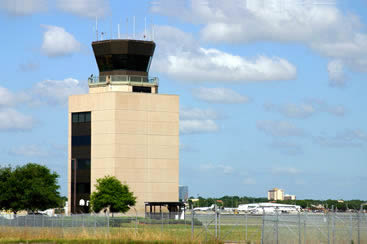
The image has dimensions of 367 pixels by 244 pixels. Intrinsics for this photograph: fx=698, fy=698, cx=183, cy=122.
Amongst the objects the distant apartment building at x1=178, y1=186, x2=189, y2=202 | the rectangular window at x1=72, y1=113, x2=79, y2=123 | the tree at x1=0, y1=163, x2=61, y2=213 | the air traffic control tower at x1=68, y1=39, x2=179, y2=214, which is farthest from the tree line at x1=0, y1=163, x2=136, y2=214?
the distant apartment building at x1=178, y1=186, x2=189, y2=202

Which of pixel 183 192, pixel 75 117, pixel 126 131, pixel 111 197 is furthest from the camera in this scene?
pixel 183 192

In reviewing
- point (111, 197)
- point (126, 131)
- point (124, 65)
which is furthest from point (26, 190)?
point (124, 65)

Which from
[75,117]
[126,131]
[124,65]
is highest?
[124,65]

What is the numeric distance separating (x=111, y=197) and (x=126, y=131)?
40.7ft

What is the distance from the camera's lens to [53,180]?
94.1 meters

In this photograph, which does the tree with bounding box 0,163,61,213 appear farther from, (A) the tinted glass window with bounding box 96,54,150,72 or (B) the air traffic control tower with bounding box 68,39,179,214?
(A) the tinted glass window with bounding box 96,54,150,72

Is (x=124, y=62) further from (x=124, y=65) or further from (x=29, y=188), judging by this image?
(x=29, y=188)

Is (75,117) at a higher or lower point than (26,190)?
higher

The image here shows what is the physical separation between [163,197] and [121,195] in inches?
392

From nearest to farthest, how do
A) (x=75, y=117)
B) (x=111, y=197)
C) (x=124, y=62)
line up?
1. (x=111, y=197)
2. (x=124, y=62)
3. (x=75, y=117)

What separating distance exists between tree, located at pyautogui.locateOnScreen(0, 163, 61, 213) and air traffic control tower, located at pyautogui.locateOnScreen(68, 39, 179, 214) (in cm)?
1462

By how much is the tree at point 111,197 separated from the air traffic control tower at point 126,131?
15.4 ft

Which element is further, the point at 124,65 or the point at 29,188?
the point at 124,65

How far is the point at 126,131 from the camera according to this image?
106125 mm
